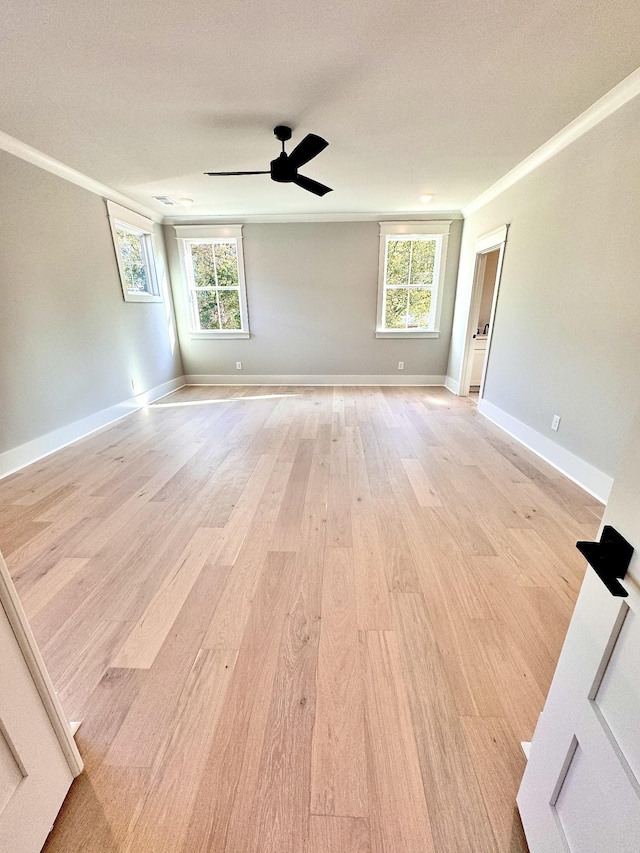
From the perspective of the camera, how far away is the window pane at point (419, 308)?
17.9 feet

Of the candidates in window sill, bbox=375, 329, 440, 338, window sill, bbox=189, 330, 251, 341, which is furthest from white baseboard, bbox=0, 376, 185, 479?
window sill, bbox=375, 329, 440, 338

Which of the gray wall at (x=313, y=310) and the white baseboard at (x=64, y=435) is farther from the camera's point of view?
the gray wall at (x=313, y=310)

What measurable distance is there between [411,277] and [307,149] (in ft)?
10.8

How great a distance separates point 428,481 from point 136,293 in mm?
4427

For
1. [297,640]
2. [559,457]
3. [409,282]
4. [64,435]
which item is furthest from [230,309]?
[297,640]

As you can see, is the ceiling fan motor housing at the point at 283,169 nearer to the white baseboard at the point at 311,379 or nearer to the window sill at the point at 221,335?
the window sill at the point at 221,335

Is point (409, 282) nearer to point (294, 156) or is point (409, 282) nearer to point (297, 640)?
point (294, 156)

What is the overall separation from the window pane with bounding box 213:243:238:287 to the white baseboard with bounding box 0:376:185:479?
2.10 m

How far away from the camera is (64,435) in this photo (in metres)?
3.36

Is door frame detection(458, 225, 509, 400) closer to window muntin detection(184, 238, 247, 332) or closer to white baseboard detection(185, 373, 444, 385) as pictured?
white baseboard detection(185, 373, 444, 385)

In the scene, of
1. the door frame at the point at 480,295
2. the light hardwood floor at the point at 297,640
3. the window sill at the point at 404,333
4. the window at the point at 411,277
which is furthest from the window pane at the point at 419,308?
the light hardwood floor at the point at 297,640

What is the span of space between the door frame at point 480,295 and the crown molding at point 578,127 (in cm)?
46

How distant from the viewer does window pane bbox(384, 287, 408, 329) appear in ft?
17.9

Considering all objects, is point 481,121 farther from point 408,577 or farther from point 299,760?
point 299,760
